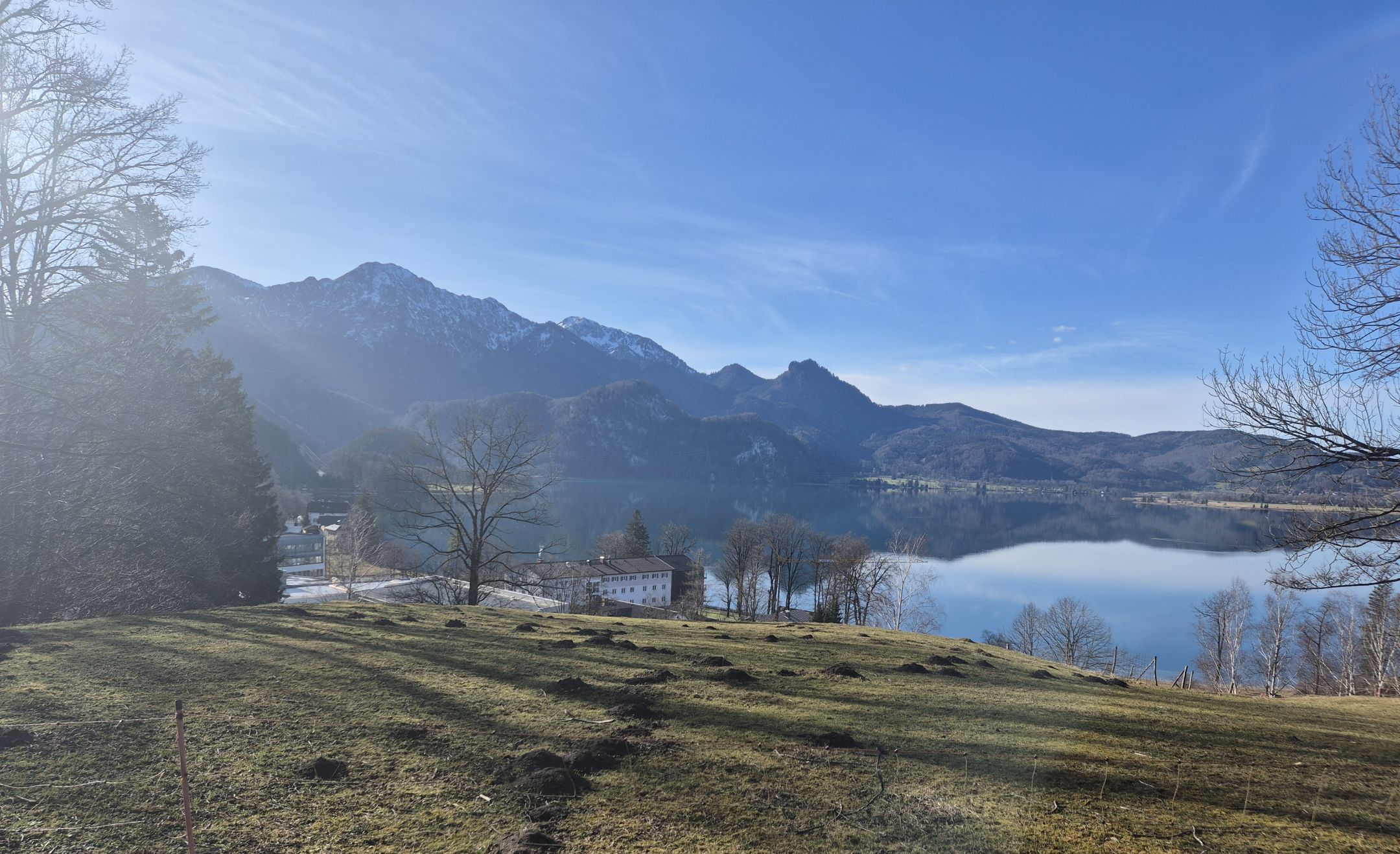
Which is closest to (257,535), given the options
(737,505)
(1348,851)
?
(1348,851)

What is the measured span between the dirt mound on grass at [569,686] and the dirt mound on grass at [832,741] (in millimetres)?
3520

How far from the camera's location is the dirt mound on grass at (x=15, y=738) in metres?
5.68

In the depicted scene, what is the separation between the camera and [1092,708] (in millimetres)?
10398

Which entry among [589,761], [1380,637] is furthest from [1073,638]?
[589,761]

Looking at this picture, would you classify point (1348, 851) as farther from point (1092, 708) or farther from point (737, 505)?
point (737, 505)

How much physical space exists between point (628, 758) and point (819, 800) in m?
2.12

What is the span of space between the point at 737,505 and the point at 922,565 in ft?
281

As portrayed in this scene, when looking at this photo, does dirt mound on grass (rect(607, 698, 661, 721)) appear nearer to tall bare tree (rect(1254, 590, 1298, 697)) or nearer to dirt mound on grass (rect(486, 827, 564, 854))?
dirt mound on grass (rect(486, 827, 564, 854))

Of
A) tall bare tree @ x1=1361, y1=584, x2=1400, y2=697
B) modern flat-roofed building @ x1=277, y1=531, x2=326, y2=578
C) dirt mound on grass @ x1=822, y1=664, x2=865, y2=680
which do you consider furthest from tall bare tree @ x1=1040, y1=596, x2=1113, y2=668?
modern flat-roofed building @ x1=277, y1=531, x2=326, y2=578

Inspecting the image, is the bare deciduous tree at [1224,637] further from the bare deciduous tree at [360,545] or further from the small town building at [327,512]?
the small town building at [327,512]

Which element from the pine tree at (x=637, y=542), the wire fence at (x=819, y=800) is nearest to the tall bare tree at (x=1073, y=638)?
the pine tree at (x=637, y=542)

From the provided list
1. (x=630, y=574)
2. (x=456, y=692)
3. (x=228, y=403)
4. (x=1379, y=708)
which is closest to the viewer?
(x=456, y=692)

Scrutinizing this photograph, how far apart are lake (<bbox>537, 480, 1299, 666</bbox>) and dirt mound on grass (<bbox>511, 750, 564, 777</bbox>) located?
15287 mm

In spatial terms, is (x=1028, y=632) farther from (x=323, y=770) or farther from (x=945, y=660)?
(x=323, y=770)
